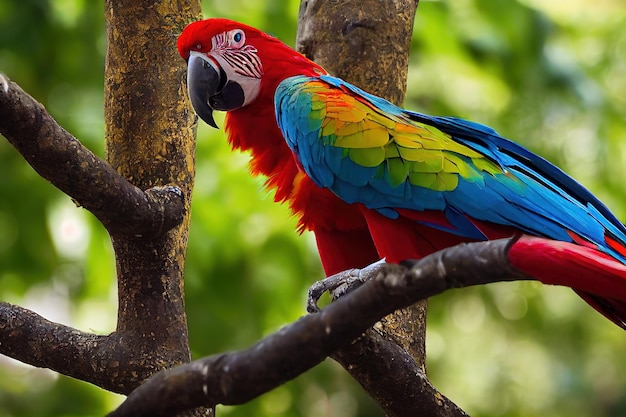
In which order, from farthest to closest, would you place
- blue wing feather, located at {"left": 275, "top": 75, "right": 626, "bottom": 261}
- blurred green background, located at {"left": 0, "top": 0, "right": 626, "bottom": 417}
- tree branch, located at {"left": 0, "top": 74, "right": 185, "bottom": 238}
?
blurred green background, located at {"left": 0, "top": 0, "right": 626, "bottom": 417} < blue wing feather, located at {"left": 275, "top": 75, "right": 626, "bottom": 261} < tree branch, located at {"left": 0, "top": 74, "right": 185, "bottom": 238}

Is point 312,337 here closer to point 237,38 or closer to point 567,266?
point 567,266

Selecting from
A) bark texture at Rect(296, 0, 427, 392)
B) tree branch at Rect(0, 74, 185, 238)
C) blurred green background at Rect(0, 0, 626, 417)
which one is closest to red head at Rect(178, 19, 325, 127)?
bark texture at Rect(296, 0, 427, 392)

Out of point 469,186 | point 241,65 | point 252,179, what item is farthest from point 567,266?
point 252,179

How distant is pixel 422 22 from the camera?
2.67m

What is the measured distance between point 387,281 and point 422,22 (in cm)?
202

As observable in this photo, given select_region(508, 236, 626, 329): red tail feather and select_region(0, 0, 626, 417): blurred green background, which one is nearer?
select_region(508, 236, 626, 329): red tail feather

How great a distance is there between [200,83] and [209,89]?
3 cm

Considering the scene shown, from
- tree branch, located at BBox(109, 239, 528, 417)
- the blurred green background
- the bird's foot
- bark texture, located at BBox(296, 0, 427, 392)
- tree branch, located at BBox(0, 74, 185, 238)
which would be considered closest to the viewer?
tree branch, located at BBox(109, 239, 528, 417)

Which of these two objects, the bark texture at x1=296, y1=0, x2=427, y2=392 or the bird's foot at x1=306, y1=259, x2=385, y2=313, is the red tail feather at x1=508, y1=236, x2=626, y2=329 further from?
the bark texture at x1=296, y1=0, x2=427, y2=392

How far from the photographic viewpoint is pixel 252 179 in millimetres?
2375

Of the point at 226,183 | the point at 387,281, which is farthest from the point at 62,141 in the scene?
the point at 226,183

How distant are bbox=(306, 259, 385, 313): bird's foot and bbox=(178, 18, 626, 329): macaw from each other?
3.0 inches

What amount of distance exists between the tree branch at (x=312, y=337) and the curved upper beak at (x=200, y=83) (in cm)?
72

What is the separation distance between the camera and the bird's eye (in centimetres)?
159
